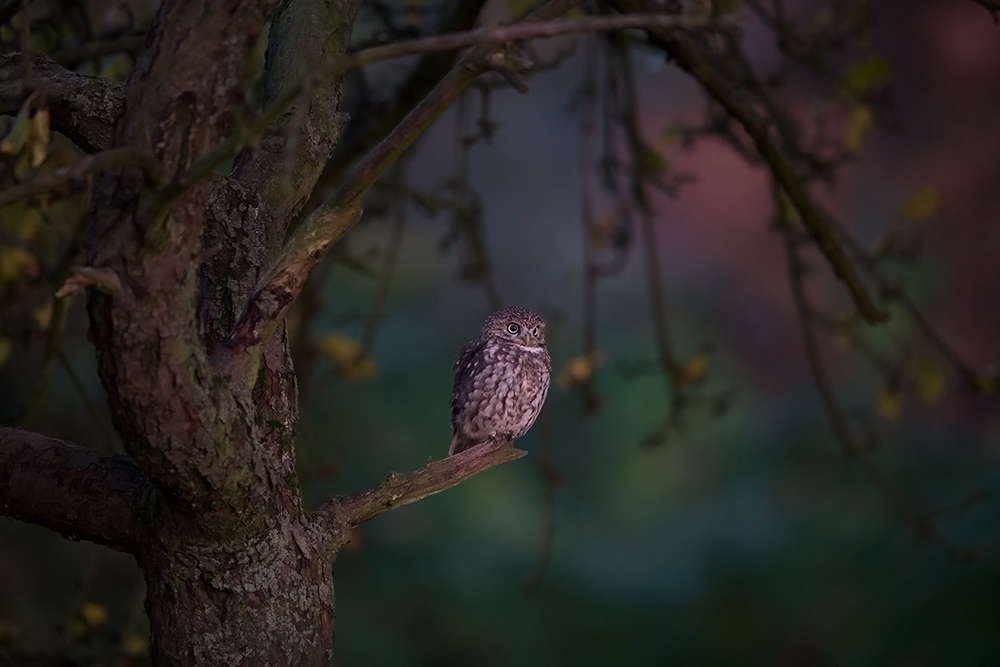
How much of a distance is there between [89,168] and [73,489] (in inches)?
26.1

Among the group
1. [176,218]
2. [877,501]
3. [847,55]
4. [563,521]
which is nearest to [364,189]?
[176,218]

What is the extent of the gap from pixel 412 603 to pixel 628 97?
1913 millimetres

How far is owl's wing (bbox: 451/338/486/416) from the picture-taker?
7.16 feet

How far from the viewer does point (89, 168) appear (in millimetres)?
924

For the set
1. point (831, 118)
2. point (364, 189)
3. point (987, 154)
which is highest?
point (831, 118)

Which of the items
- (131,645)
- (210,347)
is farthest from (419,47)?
(131,645)

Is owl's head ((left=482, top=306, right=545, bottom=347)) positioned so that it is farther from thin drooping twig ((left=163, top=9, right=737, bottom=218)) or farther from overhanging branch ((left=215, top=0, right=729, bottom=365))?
thin drooping twig ((left=163, top=9, right=737, bottom=218))

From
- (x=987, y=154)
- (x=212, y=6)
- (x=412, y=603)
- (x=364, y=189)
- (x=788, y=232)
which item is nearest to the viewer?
(x=212, y=6)

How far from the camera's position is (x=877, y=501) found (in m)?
3.30

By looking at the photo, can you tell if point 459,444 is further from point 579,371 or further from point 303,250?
point 303,250

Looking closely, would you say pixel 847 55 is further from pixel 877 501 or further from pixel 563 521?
pixel 563 521

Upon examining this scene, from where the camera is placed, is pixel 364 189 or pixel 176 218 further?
pixel 364 189

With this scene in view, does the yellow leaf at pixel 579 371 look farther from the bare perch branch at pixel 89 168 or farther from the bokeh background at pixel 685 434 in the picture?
the bare perch branch at pixel 89 168

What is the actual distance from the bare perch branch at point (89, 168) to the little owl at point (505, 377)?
3.88 feet
